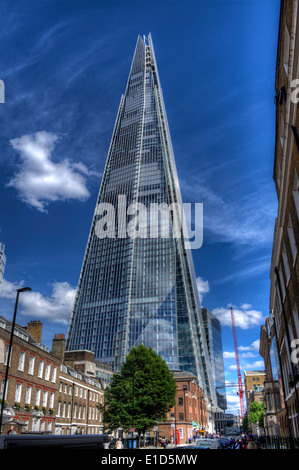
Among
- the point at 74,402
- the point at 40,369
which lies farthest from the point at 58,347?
the point at 74,402

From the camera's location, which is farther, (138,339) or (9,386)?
(138,339)

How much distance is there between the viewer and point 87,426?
5509cm

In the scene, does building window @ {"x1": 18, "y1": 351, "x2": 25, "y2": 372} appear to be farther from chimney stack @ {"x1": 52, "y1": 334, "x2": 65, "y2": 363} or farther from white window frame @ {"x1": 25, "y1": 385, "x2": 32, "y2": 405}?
chimney stack @ {"x1": 52, "y1": 334, "x2": 65, "y2": 363}

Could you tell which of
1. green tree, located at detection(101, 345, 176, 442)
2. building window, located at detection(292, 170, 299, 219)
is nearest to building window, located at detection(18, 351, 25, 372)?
green tree, located at detection(101, 345, 176, 442)

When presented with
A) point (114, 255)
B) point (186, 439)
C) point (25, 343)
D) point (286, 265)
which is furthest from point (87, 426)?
point (114, 255)

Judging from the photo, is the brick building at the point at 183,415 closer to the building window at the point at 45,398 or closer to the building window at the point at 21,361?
the building window at the point at 45,398

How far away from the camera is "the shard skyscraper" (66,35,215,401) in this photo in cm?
13500

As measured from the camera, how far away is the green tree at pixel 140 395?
48.4 meters

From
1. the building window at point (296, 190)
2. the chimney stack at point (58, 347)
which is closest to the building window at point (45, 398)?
A: the chimney stack at point (58, 347)

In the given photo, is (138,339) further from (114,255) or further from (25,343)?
(25,343)

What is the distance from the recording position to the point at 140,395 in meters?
50.3

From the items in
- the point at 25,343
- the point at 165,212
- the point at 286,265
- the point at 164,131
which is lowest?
the point at 25,343

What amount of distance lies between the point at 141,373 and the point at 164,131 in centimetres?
15571

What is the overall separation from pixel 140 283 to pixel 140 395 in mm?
98099
